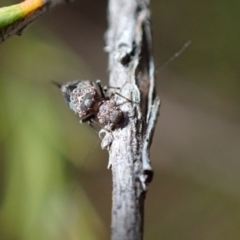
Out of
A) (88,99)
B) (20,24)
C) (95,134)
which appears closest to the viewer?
(20,24)

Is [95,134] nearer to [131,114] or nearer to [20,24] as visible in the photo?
[131,114]

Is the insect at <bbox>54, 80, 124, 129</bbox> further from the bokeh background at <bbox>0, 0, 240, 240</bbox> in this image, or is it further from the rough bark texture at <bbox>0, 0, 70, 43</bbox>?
the bokeh background at <bbox>0, 0, 240, 240</bbox>

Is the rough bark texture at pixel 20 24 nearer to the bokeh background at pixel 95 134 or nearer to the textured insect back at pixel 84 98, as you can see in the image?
the textured insect back at pixel 84 98

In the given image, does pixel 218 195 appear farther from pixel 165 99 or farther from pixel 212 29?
pixel 212 29

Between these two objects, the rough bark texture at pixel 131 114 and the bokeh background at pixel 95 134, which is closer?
the rough bark texture at pixel 131 114

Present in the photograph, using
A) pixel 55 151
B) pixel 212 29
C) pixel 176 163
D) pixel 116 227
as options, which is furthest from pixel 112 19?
pixel 176 163

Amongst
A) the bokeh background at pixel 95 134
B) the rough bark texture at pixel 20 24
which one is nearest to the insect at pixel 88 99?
the rough bark texture at pixel 20 24

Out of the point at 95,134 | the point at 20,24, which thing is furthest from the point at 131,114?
the point at 95,134
